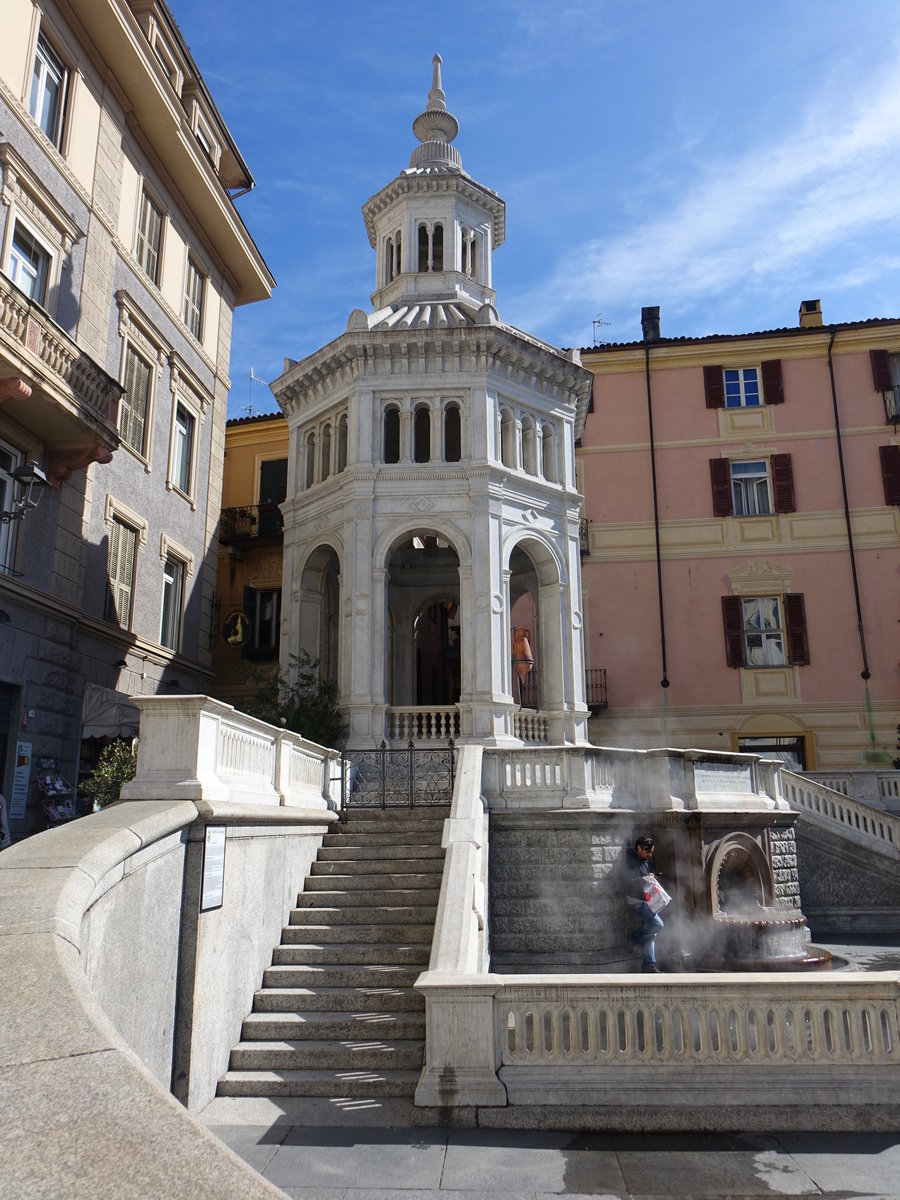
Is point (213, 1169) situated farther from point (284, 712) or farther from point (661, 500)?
point (661, 500)

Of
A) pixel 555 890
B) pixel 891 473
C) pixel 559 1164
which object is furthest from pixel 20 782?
pixel 891 473

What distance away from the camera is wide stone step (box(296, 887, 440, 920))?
11.8 m

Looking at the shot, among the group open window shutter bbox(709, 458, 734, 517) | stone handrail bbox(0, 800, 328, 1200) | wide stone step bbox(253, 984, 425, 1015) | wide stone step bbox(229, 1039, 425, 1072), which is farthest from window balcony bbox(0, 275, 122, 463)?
open window shutter bbox(709, 458, 734, 517)

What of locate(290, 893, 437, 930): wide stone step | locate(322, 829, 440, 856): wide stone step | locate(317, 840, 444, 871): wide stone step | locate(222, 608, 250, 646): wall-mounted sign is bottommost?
locate(290, 893, 437, 930): wide stone step

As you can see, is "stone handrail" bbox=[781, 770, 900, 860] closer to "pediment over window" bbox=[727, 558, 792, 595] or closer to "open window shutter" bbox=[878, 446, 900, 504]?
"pediment over window" bbox=[727, 558, 792, 595]

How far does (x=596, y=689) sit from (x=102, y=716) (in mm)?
16296

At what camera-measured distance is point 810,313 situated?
32875 mm

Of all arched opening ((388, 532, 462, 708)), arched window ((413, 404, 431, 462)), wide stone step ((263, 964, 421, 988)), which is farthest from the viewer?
arched window ((413, 404, 431, 462))

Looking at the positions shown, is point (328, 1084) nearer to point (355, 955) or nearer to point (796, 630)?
point (355, 955)

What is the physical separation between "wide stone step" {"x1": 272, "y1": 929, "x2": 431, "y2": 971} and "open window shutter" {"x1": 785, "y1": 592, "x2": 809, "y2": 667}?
67.6ft

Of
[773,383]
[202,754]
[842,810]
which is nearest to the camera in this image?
[202,754]

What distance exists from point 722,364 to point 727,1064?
89.0 ft

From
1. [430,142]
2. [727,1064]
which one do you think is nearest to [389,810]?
[727,1064]

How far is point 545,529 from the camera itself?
70.2 ft
